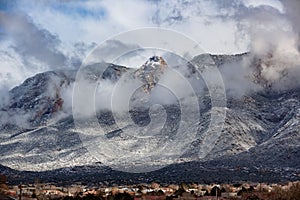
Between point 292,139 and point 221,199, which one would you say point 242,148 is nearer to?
point 292,139

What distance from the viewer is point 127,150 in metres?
199

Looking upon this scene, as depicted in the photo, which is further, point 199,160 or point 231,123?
point 231,123

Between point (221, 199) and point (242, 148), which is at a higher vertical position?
point (242, 148)

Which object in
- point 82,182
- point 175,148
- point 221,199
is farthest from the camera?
point 175,148

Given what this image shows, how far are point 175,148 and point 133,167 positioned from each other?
14.5 m

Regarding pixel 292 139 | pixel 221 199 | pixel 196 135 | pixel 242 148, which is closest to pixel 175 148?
pixel 196 135

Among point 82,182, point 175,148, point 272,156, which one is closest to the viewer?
point 82,182

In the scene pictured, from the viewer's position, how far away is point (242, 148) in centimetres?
18388

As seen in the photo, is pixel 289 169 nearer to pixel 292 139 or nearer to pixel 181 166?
pixel 292 139

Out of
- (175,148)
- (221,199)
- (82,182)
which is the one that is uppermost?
(175,148)

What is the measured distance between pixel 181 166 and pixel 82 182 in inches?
1164

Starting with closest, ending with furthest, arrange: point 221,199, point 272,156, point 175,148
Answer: point 221,199 < point 272,156 < point 175,148

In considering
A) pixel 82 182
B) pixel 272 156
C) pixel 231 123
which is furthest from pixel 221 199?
pixel 231 123

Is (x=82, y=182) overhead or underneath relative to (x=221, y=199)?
overhead
